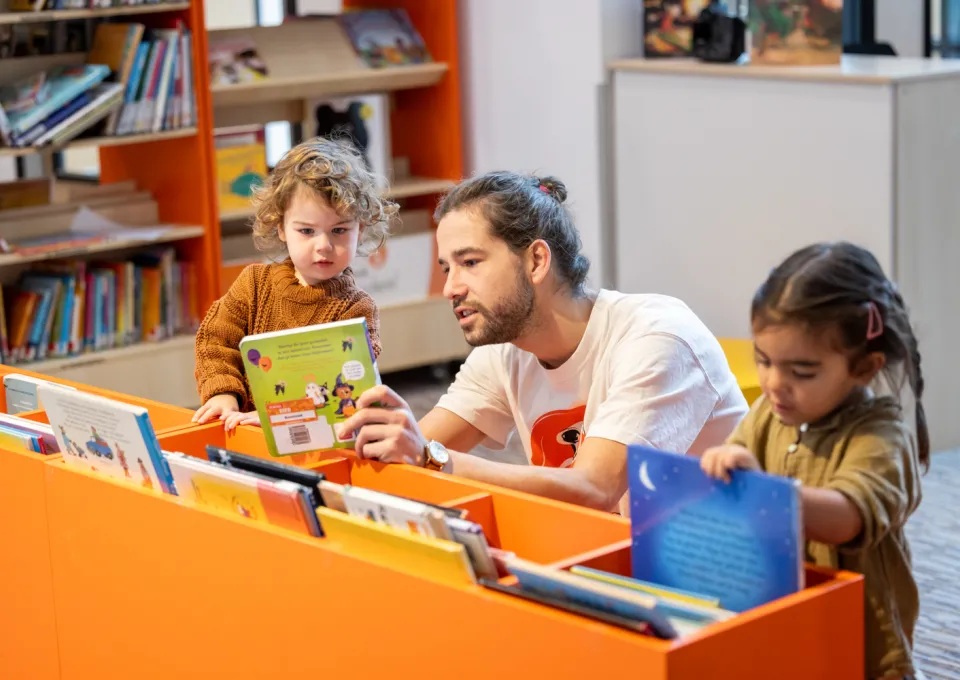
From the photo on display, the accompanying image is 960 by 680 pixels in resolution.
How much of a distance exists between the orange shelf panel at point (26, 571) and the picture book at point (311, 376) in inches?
14.4

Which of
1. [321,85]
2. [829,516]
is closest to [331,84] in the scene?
[321,85]

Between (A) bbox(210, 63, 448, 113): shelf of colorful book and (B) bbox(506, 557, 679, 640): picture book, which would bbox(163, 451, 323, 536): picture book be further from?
(A) bbox(210, 63, 448, 113): shelf of colorful book

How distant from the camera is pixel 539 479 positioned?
2143 mm

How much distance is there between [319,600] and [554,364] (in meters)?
0.81

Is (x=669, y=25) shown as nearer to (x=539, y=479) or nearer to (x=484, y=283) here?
(x=484, y=283)

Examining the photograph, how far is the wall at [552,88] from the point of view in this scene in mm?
5207

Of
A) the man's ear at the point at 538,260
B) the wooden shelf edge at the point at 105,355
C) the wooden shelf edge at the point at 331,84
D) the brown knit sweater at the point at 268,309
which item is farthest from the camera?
the wooden shelf edge at the point at 331,84

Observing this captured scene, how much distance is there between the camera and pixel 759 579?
4.99 feet

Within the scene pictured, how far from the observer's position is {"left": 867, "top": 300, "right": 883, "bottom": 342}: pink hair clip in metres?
1.58

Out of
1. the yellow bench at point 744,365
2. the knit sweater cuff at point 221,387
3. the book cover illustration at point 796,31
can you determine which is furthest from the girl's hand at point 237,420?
the book cover illustration at point 796,31

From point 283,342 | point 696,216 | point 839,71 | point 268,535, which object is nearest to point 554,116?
point 696,216

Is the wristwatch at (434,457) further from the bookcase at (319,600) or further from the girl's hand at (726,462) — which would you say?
the girl's hand at (726,462)

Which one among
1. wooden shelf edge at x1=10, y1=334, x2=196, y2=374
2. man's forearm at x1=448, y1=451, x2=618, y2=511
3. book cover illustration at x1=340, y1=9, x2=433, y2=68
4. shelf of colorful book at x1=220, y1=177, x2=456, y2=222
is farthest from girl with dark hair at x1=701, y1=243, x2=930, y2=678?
book cover illustration at x1=340, y1=9, x2=433, y2=68

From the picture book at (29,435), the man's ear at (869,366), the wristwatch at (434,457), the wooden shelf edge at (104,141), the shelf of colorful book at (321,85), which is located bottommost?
the wristwatch at (434,457)
